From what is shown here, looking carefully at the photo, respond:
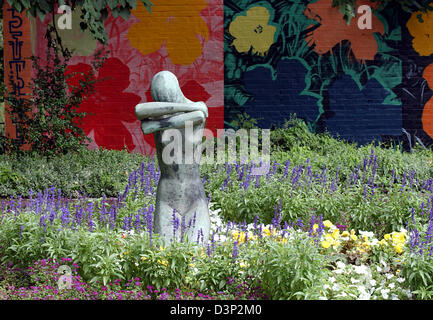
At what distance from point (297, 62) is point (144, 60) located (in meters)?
3.12

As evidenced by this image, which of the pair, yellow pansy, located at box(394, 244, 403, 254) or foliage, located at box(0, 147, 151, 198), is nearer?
yellow pansy, located at box(394, 244, 403, 254)

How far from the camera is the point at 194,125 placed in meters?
4.72

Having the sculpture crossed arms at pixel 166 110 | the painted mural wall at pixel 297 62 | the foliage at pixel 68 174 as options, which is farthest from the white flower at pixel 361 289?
the painted mural wall at pixel 297 62

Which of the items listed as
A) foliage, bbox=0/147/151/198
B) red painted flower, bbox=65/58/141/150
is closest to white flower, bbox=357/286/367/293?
foliage, bbox=0/147/151/198

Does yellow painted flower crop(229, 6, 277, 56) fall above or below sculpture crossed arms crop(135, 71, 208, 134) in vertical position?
above

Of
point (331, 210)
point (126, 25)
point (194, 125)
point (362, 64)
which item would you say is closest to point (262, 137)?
point (362, 64)

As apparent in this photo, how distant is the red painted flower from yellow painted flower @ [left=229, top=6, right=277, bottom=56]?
235cm

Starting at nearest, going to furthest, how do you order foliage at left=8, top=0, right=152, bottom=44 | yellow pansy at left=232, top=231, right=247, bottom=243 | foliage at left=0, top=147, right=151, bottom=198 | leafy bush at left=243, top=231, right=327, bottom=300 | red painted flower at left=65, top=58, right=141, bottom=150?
leafy bush at left=243, top=231, right=327, bottom=300
yellow pansy at left=232, top=231, right=247, bottom=243
foliage at left=0, top=147, right=151, bottom=198
foliage at left=8, top=0, right=152, bottom=44
red painted flower at left=65, top=58, right=141, bottom=150

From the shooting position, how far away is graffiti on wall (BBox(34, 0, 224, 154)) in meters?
10.9

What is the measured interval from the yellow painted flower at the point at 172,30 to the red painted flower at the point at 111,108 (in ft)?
2.33

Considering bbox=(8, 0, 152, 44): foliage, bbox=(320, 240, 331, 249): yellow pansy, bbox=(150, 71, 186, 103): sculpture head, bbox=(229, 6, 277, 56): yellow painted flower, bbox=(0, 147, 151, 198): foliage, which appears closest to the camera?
bbox=(320, 240, 331, 249): yellow pansy

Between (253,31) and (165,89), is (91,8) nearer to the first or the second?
(253,31)

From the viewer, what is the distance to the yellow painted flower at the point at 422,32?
10.7m

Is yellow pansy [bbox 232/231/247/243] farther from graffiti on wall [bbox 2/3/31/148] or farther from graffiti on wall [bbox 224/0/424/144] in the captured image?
graffiti on wall [bbox 2/3/31/148]
